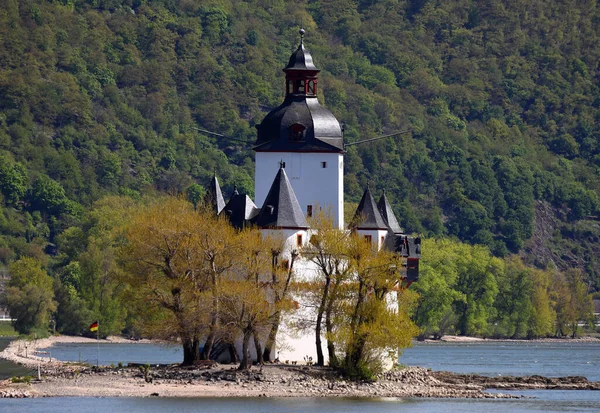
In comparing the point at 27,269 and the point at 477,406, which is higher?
the point at 27,269

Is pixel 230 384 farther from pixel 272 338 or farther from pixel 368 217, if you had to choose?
pixel 368 217

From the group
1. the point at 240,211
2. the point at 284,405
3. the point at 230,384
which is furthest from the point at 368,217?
the point at 284,405

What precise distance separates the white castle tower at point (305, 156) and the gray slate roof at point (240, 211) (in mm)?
2407

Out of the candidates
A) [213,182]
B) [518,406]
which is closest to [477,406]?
[518,406]

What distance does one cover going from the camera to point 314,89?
92.9m

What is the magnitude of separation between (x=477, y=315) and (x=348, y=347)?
8906 cm

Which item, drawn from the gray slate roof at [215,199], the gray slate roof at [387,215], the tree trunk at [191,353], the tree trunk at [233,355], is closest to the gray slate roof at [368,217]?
the gray slate roof at [387,215]

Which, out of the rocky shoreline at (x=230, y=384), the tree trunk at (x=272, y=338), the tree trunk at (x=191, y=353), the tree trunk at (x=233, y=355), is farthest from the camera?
the tree trunk at (x=233, y=355)

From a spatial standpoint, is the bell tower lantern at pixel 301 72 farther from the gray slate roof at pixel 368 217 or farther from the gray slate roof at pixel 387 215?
the gray slate roof at pixel 387 215

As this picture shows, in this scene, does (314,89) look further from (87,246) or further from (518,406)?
(87,246)

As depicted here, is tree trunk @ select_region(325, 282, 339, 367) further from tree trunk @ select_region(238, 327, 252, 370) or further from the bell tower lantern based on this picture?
the bell tower lantern

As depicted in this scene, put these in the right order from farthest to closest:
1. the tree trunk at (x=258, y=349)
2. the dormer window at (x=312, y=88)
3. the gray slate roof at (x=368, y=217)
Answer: the dormer window at (x=312, y=88)
the gray slate roof at (x=368, y=217)
the tree trunk at (x=258, y=349)

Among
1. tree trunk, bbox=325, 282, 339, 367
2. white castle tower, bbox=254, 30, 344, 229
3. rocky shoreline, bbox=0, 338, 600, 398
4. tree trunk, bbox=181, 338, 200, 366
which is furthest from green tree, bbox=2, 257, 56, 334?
tree trunk, bbox=325, 282, 339, 367

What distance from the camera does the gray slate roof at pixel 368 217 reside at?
89.4 m
